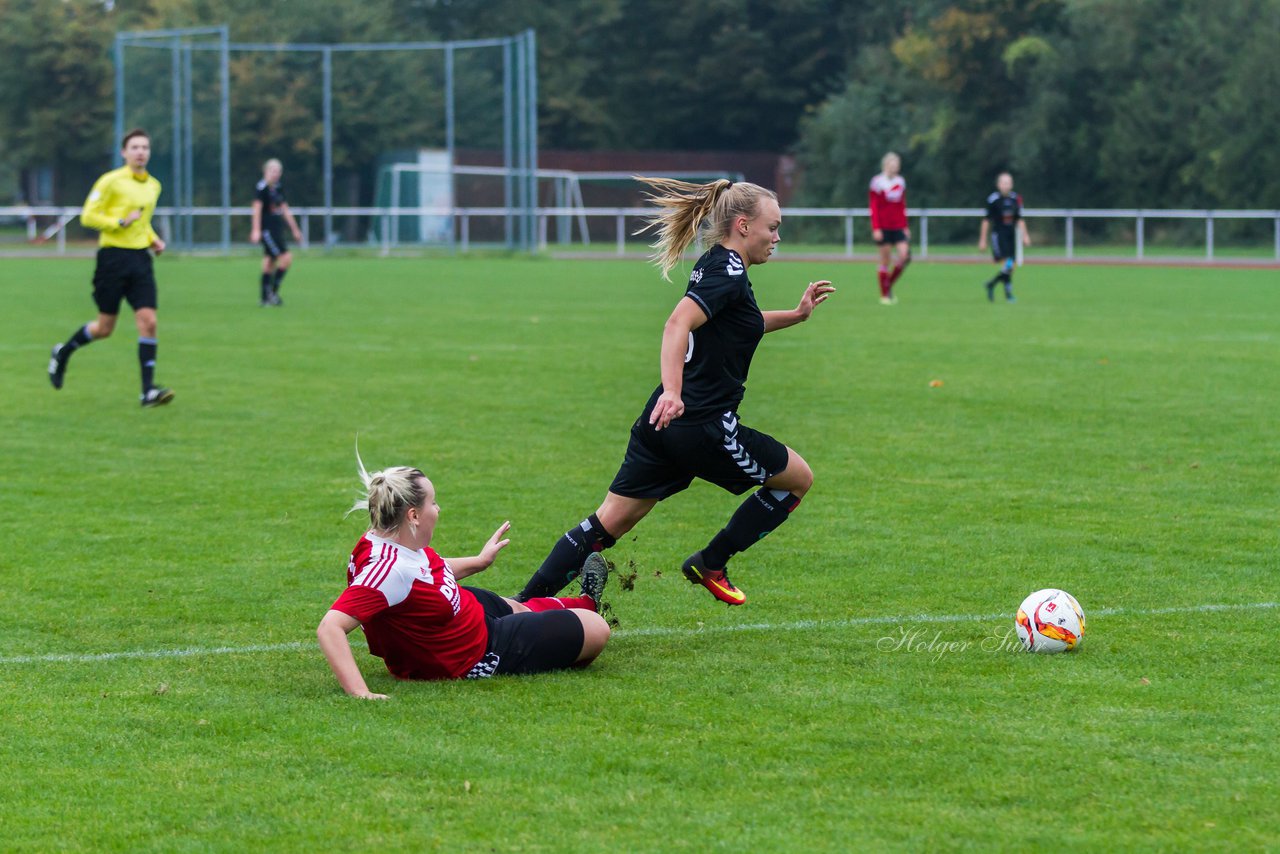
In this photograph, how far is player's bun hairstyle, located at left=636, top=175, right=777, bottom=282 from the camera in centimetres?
614

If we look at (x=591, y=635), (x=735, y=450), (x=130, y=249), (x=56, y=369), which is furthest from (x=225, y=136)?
(x=591, y=635)

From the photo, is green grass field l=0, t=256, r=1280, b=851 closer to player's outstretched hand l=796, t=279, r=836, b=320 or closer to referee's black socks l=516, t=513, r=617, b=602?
referee's black socks l=516, t=513, r=617, b=602

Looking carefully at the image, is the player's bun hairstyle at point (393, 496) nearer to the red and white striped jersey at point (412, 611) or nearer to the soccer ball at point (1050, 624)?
the red and white striped jersey at point (412, 611)

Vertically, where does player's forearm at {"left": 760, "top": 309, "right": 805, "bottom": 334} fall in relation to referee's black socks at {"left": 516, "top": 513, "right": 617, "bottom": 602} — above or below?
above

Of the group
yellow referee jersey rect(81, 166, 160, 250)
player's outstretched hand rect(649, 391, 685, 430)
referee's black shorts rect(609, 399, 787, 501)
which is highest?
yellow referee jersey rect(81, 166, 160, 250)

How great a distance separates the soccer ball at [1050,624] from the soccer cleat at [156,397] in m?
8.68

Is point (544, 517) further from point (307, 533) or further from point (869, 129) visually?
point (869, 129)

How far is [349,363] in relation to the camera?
16.4 meters

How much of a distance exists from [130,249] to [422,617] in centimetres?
848

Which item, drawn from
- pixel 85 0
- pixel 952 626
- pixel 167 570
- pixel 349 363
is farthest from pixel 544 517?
pixel 85 0

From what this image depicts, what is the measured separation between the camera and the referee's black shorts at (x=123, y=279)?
1298 centimetres

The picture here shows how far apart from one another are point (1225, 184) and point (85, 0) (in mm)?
41910

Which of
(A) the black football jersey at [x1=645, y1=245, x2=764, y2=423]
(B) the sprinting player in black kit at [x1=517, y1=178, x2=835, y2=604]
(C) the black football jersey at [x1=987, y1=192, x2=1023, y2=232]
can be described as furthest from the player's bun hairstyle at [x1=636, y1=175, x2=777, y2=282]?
(C) the black football jersey at [x1=987, y1=192, x2=1023, y2=232]

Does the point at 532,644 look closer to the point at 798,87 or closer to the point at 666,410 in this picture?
the point at 666,410
